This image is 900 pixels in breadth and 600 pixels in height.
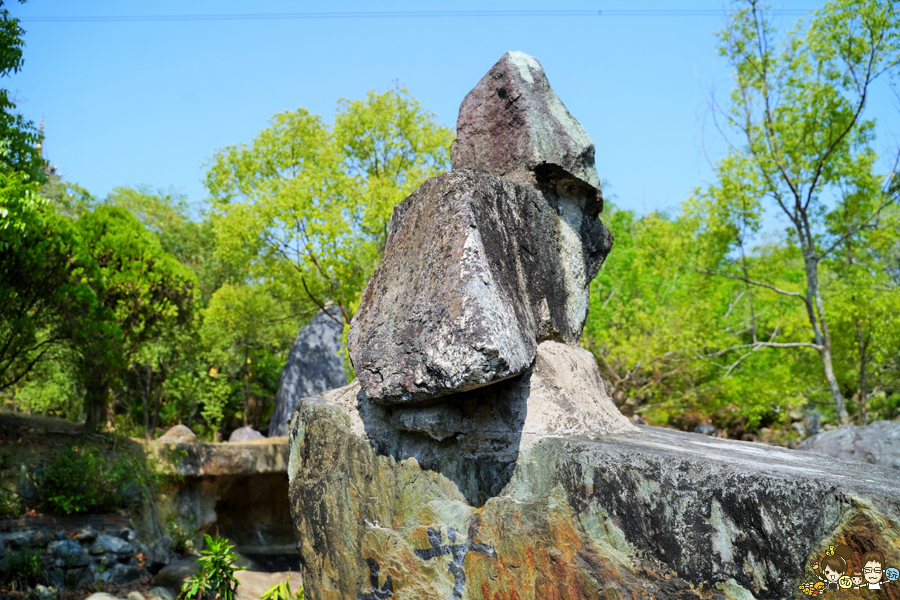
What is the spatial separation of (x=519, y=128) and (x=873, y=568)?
2.83m

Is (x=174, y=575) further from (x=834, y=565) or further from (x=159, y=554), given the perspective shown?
(x=834, y=565)

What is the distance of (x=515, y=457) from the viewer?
3.01m

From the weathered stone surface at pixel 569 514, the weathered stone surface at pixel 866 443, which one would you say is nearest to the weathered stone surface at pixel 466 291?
the weathered stone surface at pixel 569 514

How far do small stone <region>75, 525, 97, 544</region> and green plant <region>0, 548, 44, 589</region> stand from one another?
65cm

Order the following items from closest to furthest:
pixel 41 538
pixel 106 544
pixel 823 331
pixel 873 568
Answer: pixel 873 568
pixel 41 538
pixel 106 544
pixel 823 331

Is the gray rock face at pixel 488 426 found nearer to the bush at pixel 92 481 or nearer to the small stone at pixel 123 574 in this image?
the small stone at pixel 123 574

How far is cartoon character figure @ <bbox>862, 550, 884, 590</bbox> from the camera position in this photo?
79.4 inches

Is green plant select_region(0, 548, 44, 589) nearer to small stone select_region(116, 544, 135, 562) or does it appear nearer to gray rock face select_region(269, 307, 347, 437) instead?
small stone select_region(116, 544, 135, 562)

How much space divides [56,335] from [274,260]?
3571 mm

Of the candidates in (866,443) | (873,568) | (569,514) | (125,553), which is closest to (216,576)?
(125,553)

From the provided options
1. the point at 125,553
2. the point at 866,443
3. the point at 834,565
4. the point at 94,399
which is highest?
the point at 94,399

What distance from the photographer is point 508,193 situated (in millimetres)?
3533

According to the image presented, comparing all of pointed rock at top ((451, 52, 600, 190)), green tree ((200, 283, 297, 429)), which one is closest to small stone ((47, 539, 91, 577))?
green tree ((200, 283, 297, 429))

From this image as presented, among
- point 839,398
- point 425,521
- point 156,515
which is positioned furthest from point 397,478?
point 839,398
